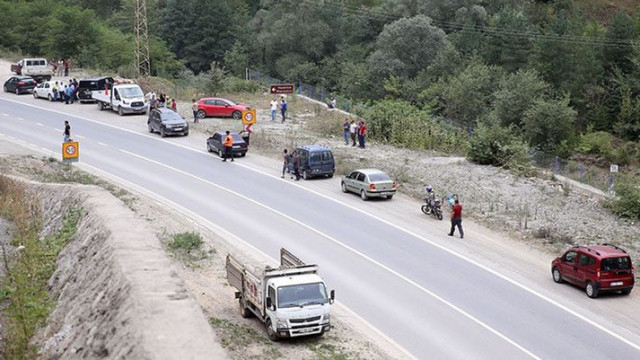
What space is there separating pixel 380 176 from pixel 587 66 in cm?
4320

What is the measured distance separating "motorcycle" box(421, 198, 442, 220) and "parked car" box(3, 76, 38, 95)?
37795 mm

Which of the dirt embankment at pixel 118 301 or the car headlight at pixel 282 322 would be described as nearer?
the dirt embankment at pixel 118 301

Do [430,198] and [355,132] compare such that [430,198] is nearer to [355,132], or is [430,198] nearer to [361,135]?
[361,135]

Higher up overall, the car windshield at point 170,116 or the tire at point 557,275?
the car windshield at point 170,116

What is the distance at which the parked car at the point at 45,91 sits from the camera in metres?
57.6

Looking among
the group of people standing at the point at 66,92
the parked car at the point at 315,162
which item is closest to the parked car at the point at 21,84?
the group of people standing at the point at 66,92

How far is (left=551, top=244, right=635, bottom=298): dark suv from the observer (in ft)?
81.0

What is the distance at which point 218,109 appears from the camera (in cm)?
5162

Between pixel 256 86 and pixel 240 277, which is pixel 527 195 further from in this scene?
pixel 256 86

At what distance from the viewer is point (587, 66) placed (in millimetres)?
71875

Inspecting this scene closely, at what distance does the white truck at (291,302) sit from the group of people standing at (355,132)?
23200mm

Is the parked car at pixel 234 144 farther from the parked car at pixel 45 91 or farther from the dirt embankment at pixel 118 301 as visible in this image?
the parked car at pixel 45 91

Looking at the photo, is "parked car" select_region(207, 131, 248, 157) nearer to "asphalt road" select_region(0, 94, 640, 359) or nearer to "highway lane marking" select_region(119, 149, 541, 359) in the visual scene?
"asphalt road" select_region(0, 94, 640, 359)

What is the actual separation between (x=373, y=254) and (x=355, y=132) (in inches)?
684
